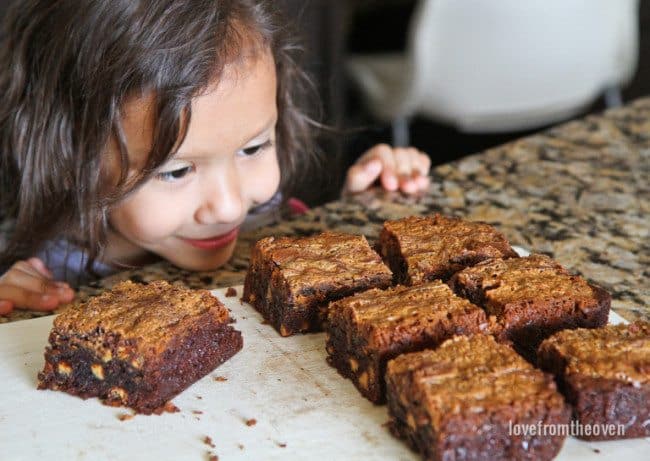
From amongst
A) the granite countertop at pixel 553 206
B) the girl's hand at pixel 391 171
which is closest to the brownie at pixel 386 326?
the granite countertop at pixel 553 206

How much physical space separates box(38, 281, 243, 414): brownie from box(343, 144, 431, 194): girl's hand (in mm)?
791

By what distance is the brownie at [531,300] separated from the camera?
1253 mm

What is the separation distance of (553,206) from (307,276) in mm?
742

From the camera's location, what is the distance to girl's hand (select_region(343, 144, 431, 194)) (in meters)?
2.00

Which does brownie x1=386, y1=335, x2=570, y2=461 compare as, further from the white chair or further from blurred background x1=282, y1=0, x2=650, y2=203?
the white chair

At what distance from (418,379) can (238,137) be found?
0.67m

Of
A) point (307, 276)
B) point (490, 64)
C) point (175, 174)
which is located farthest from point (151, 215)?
point (490, 64)

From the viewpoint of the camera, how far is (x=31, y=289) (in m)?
1.62

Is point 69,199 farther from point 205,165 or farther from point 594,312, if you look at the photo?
point 594,312

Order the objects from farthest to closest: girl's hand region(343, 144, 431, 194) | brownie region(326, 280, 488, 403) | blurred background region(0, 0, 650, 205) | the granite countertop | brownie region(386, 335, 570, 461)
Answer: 1. blurred background region(0, 0, 650, 205)
2. girl's hand region(343, 144, 431, 194)
3. the granite countertop
4. brownie region(326, 280, 488, 403)
5. brownie region(386, 335, 570, 461)

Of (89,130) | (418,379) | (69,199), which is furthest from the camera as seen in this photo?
(69,199)

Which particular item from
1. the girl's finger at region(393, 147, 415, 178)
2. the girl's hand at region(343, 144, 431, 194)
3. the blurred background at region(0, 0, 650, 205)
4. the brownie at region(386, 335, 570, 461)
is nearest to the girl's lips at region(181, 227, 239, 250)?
the girl's hand at region(343, 144, 431, 194)

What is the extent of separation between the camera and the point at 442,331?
121 centimetres

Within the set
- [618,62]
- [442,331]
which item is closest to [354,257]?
[442,331]
